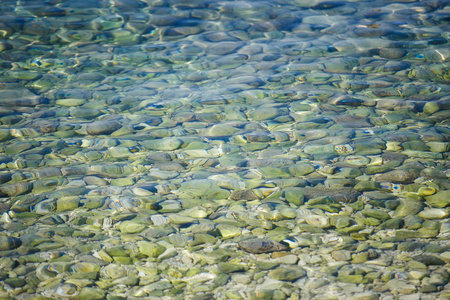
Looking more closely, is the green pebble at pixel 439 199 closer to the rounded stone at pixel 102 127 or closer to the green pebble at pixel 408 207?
the green pebble at pixel 408 207

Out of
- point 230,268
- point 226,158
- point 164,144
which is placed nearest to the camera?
point 230,268

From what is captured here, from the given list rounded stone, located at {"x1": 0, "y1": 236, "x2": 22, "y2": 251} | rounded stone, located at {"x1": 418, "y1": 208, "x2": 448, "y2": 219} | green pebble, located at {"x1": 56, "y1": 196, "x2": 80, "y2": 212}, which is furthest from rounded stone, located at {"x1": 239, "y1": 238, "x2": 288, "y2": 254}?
rounded stone, located at {"x1": 0, "y1": 236, "x2": 22, "y2": 251}

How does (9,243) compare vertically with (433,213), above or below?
below

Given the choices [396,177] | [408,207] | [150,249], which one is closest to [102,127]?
[150,249]

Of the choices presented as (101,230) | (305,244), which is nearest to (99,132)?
(101,230)

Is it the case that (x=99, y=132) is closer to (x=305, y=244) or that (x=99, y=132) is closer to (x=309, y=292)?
(x=305, y=244)

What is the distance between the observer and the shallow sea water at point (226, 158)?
2248 mm

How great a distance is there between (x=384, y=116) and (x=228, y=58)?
6.94 feet

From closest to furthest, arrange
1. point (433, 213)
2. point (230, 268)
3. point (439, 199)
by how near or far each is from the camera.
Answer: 1. point (230, 268)
2. point (433, 213)
3. point (439, 199)

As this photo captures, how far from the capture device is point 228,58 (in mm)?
5266

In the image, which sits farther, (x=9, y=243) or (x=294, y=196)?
(x=294, y=196)

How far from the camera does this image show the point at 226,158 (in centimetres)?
337

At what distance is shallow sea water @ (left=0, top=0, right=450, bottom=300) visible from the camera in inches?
88.5

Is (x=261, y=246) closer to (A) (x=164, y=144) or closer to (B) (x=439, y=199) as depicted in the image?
(B) (x=439, y=199)
